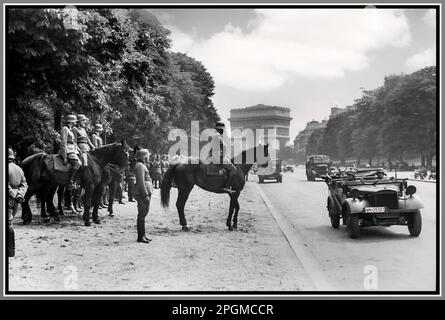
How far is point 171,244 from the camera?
10.7 m

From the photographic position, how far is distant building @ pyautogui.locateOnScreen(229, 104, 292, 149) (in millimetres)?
10856

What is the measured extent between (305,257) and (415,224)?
3129mm

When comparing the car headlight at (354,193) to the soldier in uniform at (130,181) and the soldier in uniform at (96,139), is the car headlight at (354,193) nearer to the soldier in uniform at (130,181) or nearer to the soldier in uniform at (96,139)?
the soldier in uniform at (130,181)

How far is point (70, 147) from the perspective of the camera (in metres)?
13.3

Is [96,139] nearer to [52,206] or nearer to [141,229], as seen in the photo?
[52,206]

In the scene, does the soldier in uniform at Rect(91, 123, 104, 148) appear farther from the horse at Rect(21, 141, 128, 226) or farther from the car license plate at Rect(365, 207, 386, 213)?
the car license plate at Rect(365, 207, 386, 213)

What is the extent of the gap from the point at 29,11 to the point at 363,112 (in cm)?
798

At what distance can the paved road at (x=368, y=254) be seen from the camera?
841 cm

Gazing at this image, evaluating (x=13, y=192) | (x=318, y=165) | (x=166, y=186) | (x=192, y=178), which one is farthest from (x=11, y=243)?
(x=318, y=165)

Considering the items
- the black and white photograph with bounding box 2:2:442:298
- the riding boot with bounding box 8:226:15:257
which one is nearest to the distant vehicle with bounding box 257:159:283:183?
the black and white photograph with bounding box 2:2:442:298

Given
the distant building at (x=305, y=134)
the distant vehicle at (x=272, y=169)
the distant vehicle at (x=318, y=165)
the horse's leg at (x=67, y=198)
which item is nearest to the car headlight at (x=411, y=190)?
the distant building at (x=305, y=134)

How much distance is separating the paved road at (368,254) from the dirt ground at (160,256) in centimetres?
52

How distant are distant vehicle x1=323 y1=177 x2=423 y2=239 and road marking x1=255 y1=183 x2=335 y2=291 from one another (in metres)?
1.30
